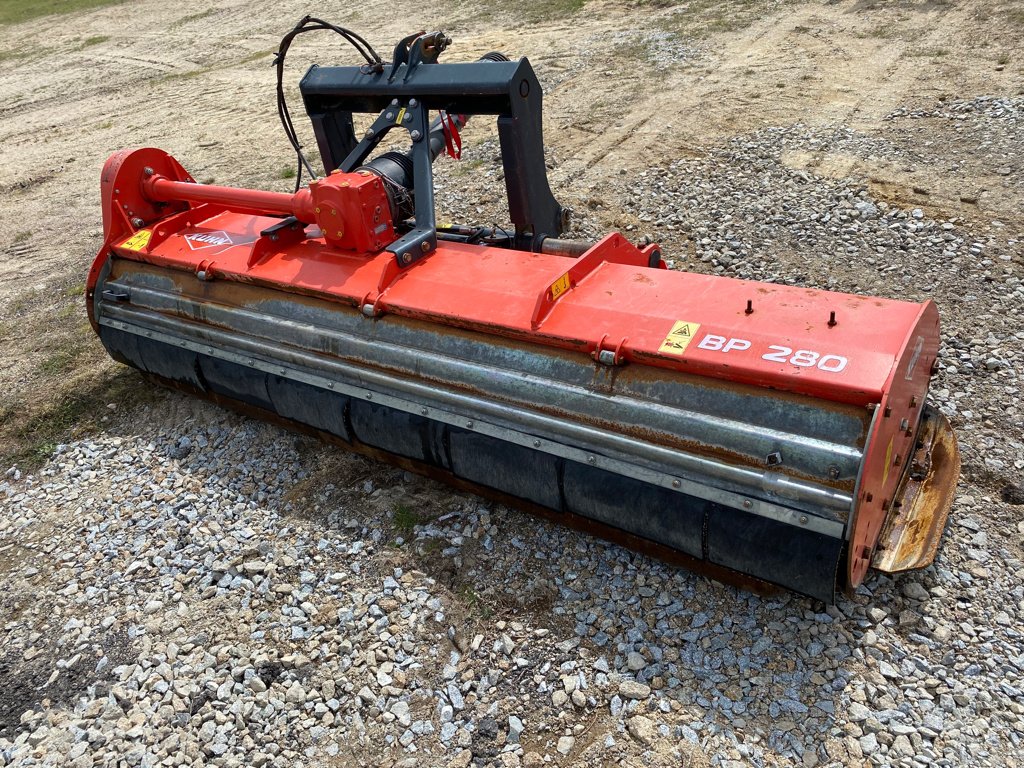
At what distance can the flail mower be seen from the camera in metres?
2.85

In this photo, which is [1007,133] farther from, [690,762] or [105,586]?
[105,586]

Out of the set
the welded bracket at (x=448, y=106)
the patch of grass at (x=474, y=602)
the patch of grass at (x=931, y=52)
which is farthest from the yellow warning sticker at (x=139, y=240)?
the patch of grass at (x=931, y=52)

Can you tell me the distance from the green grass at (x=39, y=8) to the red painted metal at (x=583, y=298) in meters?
19.1

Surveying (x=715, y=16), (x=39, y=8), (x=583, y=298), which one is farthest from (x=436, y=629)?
(x=39, y=8)

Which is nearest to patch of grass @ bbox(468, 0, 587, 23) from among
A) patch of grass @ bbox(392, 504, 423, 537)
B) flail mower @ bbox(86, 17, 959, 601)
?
flail mower @ bbox(86, 17, 959, 601)

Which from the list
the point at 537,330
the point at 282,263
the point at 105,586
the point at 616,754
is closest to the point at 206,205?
the point at 282,263

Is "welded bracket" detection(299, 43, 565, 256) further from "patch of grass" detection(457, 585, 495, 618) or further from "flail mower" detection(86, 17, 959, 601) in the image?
"patch of grass" detection(457, 585, 495, 618)

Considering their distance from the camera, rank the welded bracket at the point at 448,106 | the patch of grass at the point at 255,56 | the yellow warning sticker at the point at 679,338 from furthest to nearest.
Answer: the patch of grass at the point at 255,56 < the welded bracket at the point at 448,106 < the yellow warning sticker at the point at 679,338

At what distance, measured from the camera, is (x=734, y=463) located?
114 inches

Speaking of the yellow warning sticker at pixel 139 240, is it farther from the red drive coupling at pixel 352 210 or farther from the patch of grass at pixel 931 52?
the patch of grass at pixel 931 52

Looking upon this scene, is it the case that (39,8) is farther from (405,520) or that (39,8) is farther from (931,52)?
(405,520)

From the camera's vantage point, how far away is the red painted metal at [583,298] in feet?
9.29

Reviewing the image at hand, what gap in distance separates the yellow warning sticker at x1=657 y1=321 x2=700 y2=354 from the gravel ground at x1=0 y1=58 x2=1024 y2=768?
106cm

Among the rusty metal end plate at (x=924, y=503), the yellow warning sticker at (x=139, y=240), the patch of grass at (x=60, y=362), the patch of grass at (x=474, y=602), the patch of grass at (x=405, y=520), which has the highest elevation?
the yellow warning sticker at (x=139, y=240)
